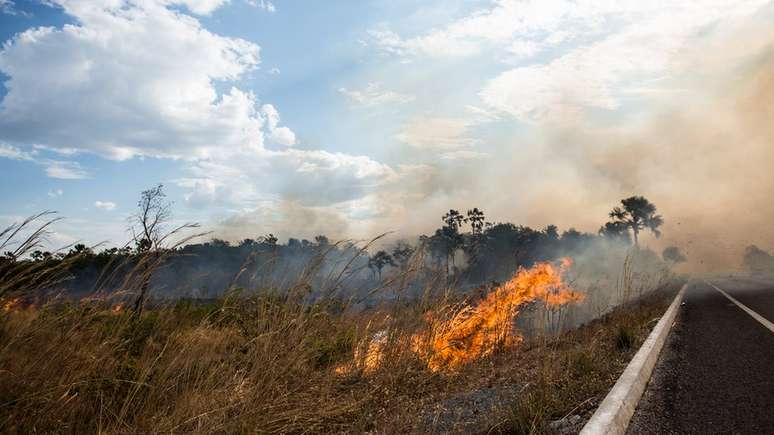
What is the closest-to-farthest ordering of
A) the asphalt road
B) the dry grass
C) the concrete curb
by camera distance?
the dry grass
the concrete curb
the asphalt road

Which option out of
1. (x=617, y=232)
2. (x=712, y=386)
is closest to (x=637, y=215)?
(x=617, y=232)

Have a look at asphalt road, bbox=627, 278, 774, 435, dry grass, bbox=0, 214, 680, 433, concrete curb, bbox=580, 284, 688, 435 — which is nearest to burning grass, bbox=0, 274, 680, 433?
dry grass, bbox=0, 214, 680, 433

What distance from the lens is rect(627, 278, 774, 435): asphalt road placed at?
351 centimetres

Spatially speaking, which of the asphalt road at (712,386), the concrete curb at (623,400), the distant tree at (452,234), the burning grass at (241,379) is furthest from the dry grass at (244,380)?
the distant tree at (452,234)

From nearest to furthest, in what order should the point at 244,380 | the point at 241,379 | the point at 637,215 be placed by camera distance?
the point at 241,379 → the point at 244,380 → the point at 637,215

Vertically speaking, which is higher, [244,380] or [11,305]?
[11,305]

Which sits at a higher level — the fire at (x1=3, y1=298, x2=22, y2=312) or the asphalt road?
the fire at (x1=3, y1=298, x2=22, y2=312)

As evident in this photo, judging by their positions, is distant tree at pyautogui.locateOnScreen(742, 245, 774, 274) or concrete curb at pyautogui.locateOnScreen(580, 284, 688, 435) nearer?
concrete curb at pyautogui.locateOnScreen(580, 284, 688, 435)

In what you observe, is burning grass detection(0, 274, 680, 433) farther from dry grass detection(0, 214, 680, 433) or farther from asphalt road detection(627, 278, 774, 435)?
asphalt road detection(627, 278, 774, 435)

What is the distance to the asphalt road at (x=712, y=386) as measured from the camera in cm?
351

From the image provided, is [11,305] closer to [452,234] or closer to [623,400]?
[623,400]

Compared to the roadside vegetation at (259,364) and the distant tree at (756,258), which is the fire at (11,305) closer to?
the roadside vegetation at (259,364)

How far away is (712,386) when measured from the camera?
183 inches

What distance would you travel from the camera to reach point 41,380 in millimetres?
2969
